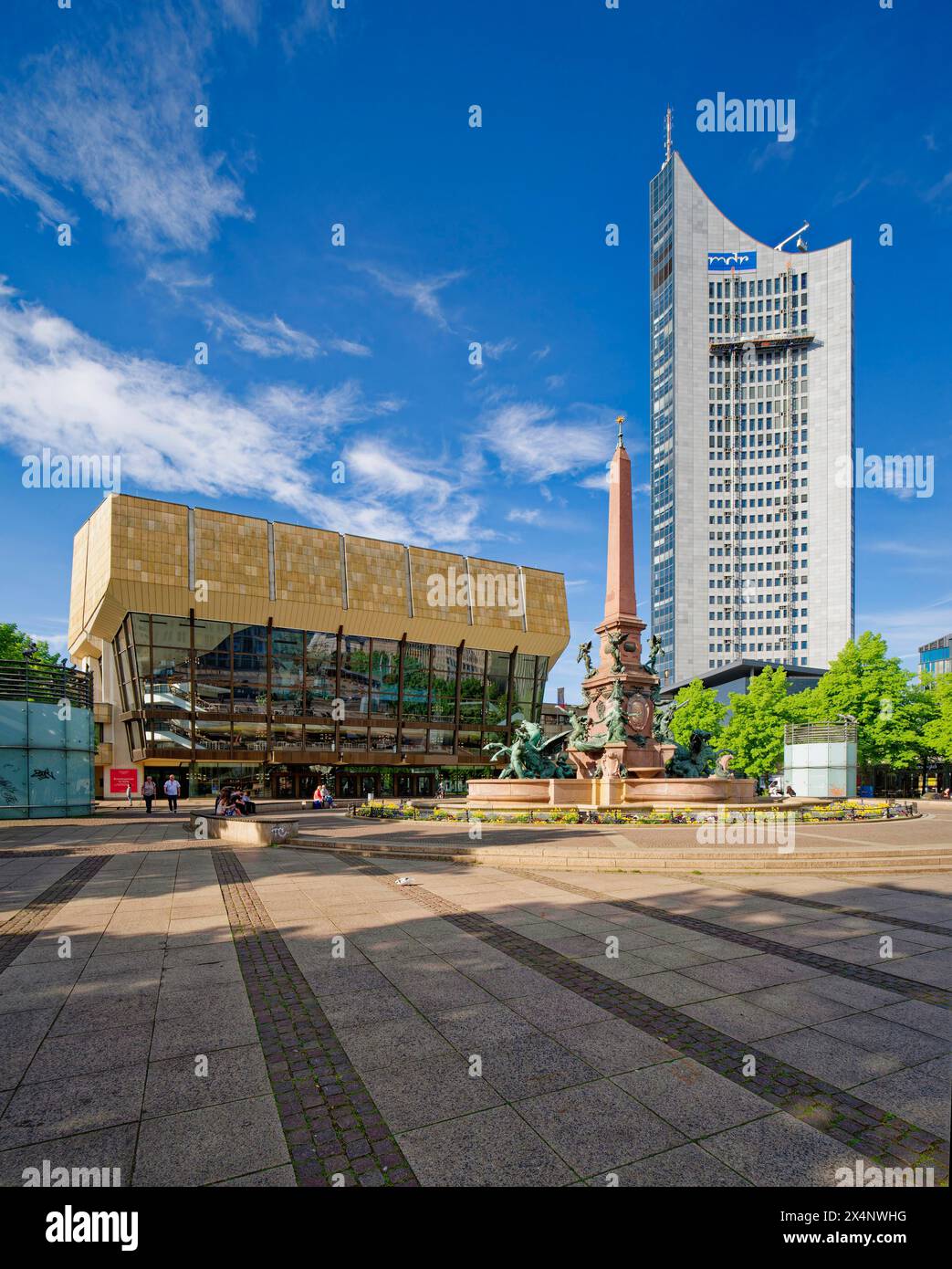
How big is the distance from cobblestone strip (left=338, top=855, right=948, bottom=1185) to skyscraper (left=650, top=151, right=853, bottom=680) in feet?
419

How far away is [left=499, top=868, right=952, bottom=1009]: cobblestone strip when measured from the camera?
6.95m

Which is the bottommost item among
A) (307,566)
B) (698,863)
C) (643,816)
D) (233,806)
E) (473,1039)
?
(233,806)

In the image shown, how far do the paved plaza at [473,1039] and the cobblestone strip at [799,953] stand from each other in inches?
1.8

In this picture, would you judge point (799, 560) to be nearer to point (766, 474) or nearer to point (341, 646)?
point (766, 474)

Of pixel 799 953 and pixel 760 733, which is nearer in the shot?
pixel 799 953

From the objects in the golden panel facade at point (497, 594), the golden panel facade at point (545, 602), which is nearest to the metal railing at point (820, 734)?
the golden panel facade at point (545, 602)

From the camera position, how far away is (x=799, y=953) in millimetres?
8227

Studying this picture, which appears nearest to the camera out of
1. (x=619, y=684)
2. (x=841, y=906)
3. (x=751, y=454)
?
(x=841, y=906)

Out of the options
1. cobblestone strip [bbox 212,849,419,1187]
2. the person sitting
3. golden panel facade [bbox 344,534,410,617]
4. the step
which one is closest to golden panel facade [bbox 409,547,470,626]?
golden panel facade [bbox 344,534,410,617]

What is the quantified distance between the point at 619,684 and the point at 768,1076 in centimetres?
2393

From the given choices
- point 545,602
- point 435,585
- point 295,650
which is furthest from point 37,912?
point 545,602

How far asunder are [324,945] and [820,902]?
8055 mm

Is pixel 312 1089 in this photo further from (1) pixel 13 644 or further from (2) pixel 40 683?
(1) pixel 13 644

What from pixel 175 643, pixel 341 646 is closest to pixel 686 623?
pixel 341 646
